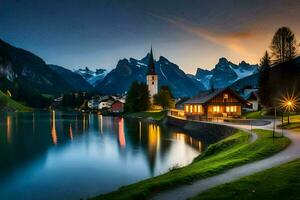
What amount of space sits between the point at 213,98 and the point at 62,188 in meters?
56.9

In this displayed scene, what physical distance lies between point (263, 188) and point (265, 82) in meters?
71.0

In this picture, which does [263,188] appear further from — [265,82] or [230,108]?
[265,82]

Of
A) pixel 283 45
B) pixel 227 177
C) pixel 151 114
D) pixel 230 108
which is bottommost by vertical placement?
pixel 151 114

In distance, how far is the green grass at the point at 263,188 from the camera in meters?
13.0

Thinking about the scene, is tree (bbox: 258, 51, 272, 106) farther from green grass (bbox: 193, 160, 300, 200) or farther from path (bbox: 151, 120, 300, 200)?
green grass (bbox: 193, 160, 300, 200)

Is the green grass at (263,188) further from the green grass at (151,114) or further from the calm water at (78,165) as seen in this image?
the green grass at (151,114)

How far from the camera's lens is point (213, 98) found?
3029 inches

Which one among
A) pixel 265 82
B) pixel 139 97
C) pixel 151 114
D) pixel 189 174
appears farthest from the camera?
pixel 139 97

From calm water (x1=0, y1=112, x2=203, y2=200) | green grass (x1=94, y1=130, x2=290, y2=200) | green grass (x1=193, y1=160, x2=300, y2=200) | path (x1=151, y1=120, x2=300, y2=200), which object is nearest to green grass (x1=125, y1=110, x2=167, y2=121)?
calm water (x1=0, y1=112, x2=203, y2=200)

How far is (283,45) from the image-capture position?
80375mm

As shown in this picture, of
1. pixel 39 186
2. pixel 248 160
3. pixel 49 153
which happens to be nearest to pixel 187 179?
pixel 248 160

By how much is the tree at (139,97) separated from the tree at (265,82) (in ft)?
201

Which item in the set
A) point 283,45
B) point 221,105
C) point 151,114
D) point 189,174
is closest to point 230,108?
point 221,105

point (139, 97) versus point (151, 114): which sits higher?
point (139, 97)
